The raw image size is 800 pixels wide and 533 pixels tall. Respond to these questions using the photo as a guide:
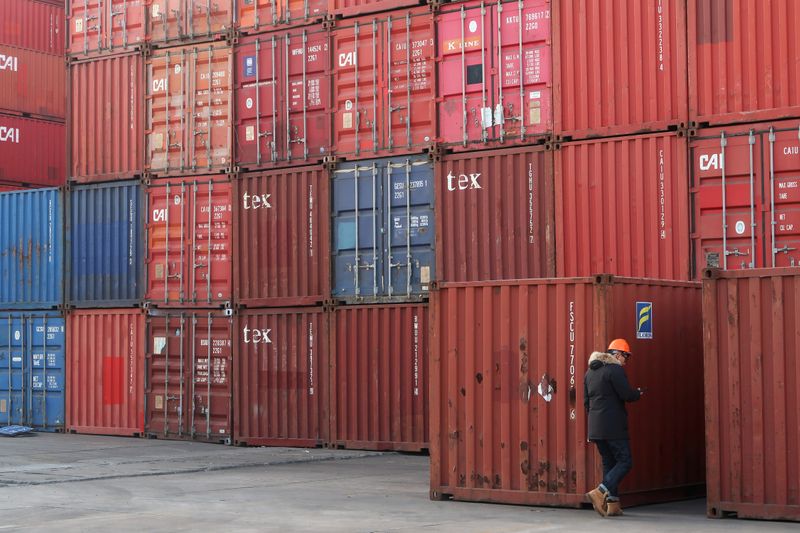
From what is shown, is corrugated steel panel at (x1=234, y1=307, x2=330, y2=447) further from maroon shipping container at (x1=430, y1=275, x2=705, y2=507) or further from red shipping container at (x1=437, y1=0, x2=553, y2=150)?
maroon shipping container at (x1=430, y1=275, x2=705, y2=507)

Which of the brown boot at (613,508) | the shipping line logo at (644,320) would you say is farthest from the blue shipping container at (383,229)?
the brown boot at (613,508)

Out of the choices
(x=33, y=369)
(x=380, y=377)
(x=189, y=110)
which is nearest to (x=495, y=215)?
(x=380, y=377)

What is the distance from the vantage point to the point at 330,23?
21312mm

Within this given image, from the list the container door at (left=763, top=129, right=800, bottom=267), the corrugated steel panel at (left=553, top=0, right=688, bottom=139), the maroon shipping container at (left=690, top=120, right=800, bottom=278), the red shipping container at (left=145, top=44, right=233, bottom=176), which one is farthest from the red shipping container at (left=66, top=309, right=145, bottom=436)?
the container door at (left=763, top=129, right=800, bottom=267)

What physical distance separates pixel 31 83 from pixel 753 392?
24.0 m

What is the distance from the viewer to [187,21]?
913 inches

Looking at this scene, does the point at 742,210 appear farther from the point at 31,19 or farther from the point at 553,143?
the point at 31,19

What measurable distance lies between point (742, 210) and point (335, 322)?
7.19 m

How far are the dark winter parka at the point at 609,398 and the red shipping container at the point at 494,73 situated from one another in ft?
23.9

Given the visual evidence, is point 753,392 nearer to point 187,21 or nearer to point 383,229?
point 383,229

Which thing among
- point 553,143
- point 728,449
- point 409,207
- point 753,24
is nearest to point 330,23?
point 409,207

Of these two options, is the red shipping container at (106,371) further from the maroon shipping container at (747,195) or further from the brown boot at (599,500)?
the brown boot at (599,500)

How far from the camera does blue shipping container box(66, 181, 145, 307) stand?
23.4 metres

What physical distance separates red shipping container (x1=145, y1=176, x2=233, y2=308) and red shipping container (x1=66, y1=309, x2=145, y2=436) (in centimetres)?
91
